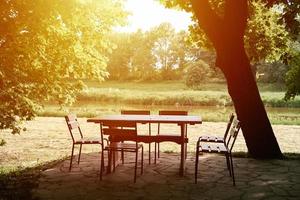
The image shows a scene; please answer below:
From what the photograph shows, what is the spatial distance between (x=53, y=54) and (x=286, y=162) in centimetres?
590

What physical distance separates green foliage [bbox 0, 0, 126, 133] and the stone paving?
1.59 meters

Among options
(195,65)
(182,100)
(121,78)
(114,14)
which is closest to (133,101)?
(182,100)

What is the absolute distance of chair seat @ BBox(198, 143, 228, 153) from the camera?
7.07 meters

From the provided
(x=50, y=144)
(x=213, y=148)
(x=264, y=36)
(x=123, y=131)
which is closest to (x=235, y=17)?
(x=264, y=36)

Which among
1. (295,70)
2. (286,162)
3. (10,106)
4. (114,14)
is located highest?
(114,14)

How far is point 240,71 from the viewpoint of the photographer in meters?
9.87

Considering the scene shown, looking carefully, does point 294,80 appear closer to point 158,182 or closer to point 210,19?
point 210,19

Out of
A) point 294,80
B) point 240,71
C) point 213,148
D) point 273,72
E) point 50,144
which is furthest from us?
point 273,72

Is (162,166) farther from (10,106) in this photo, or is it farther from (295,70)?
(295,70)

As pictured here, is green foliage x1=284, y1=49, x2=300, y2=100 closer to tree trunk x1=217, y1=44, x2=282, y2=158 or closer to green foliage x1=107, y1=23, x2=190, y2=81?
tree trunk x1=217, y1=44, x2=282, y2=158

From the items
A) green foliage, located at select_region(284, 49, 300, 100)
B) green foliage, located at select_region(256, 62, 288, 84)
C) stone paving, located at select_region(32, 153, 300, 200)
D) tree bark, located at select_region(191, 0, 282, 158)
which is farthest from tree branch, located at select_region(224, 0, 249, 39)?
green foliage, located at select_region(256, 62, 288, 84)

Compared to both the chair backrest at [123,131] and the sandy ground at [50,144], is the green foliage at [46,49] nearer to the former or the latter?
the sandy ground at [50,144]

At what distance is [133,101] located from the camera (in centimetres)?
3956

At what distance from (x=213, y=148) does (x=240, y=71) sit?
3.16 m
